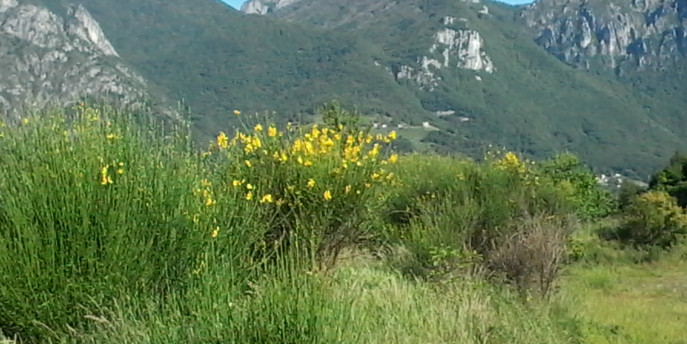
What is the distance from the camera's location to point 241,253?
5.51m

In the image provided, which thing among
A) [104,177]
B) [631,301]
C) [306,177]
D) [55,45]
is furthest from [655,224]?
[55,45]

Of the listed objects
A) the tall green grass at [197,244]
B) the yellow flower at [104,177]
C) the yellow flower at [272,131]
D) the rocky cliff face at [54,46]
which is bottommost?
the rocky cliff face at [54,46]

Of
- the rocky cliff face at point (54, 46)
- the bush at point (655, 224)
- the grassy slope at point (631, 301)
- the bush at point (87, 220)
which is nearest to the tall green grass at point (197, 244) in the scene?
the bush at point (87, 220)

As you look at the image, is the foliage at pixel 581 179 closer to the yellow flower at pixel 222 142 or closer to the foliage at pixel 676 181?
the foliage at pixel 676 181

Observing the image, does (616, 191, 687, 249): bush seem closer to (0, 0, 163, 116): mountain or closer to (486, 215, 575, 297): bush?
(486, 215, 575, 297): bush

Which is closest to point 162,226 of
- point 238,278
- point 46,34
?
point 238,278

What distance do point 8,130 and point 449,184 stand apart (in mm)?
7836

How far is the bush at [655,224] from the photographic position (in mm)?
18797

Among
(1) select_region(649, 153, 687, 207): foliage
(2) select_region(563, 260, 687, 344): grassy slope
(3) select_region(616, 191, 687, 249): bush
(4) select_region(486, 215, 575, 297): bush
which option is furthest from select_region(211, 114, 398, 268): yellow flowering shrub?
(1) select_region(649, 153, 687, 207): foliage

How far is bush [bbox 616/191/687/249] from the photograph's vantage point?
18797 mm

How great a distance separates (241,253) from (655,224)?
15.9 meters

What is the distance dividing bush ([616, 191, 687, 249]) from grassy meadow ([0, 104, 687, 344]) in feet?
32.0

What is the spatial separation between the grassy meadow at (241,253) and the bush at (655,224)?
9.74 metres

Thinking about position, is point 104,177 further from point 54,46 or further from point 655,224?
point 54,46
